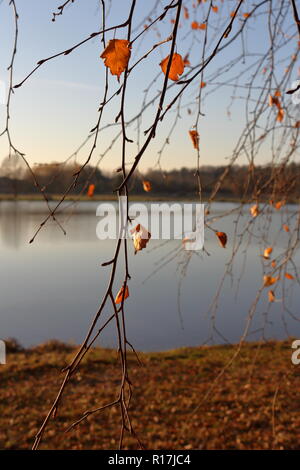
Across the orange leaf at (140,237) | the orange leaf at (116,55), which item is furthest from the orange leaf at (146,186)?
the orange leaf at (116,55)

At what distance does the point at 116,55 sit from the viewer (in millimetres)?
698

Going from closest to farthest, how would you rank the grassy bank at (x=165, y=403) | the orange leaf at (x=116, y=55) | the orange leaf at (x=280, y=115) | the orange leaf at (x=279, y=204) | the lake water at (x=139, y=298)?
the orange leaf at (x=116, y=55), the orange leaf at (x=280, y=115), the orange leaf at (x=279, y=204), the grassy bank at (x=165, y=403), the lake water at (x=139, y=298)

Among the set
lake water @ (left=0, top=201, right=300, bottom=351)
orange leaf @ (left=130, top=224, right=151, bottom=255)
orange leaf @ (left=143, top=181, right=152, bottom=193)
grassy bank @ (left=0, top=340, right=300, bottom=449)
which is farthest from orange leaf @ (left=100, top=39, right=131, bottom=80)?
lake water @ (left=0, top=201, right=300, bottom=351)

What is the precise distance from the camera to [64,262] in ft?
64.0

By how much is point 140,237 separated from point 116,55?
1.01 ft

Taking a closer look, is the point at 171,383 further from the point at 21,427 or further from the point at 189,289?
the point at 189,289

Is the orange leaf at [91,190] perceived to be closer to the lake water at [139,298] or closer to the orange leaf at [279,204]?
the orange leaf at [279,204]

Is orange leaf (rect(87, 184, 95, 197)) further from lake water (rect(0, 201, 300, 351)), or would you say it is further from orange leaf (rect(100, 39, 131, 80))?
lake water (rect(0, 201, 300, 351))

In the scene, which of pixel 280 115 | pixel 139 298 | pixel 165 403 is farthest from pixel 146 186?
pixel 139 298

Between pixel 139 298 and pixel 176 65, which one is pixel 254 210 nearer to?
pixel 176 65

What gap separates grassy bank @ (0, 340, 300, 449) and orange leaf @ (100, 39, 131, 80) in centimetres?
194

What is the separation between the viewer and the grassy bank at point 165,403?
3.54m

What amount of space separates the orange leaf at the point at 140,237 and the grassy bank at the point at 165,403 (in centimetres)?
171

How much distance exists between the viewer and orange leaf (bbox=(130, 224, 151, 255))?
78cm
